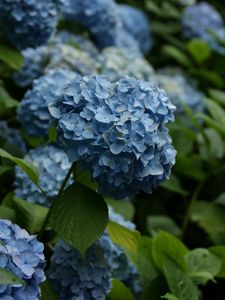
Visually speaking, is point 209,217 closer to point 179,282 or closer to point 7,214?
point 179,282

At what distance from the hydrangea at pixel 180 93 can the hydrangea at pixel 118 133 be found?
4.84 feet

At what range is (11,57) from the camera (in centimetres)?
222

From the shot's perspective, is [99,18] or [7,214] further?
[99,18]

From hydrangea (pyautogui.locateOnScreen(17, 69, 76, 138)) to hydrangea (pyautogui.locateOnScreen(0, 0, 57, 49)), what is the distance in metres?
0.14

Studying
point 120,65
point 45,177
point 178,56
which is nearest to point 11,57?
point 45,177

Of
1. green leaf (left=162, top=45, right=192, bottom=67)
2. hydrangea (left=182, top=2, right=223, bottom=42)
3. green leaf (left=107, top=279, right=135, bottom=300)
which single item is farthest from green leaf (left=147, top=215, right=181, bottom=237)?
hydrangea (left=182, top=2, right=223, bottom=42)

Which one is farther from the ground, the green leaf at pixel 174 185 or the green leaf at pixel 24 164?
the green leaf at pixel 24 164

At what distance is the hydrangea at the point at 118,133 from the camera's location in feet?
4.87

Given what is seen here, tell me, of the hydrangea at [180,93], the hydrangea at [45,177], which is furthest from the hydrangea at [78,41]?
the hydrangea at [45,177]

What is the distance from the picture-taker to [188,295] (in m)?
1.69

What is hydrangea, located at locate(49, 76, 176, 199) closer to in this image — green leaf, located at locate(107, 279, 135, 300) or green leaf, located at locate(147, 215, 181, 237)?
green leaf, located at locate(107, 279, 135, 300)

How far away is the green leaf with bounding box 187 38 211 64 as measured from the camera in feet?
11.0

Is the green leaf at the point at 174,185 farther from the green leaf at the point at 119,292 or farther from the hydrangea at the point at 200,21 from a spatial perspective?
the hydrangea at the point at 200,21

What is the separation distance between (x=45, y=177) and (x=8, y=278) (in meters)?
0.80
